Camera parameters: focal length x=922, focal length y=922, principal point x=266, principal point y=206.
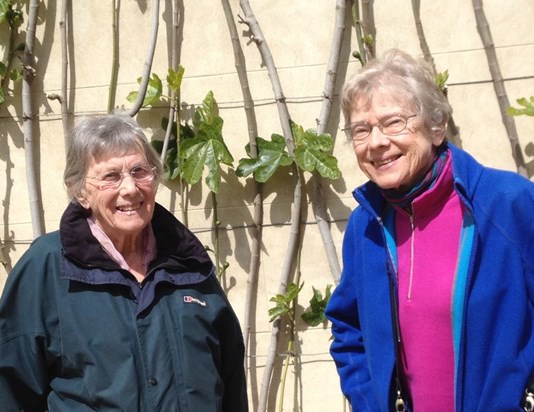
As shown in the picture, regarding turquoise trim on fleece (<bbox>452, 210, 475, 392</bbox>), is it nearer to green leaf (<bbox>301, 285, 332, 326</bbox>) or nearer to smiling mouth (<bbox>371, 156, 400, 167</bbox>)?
smiling mouth (<bbox>371, 156, 400, 167</bbox>)

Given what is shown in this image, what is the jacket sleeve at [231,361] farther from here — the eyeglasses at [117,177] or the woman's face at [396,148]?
the woman's face at [396,148]

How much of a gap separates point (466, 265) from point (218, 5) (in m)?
2.44

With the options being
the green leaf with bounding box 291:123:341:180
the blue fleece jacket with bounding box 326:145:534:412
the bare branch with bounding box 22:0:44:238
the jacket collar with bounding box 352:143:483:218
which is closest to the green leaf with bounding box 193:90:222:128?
the green leaf with bounding box 291:123:341:180

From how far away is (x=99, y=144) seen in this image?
8.88 feet

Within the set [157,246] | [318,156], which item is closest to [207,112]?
[318,156]

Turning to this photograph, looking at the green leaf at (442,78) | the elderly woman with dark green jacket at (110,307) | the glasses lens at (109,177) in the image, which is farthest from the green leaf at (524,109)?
the glasses lens at (109,177)

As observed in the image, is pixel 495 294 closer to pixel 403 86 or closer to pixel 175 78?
pixel 403 86

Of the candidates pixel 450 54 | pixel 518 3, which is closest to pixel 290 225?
pixel 450 54

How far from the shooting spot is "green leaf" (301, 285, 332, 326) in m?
4.37

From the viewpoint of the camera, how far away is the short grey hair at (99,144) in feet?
8.89

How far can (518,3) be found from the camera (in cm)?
418

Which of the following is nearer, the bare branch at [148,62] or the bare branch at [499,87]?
the bare branch at [499,87]

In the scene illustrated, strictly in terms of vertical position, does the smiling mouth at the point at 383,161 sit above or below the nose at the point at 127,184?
above

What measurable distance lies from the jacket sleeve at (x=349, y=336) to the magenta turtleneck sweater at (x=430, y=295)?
0.20m
